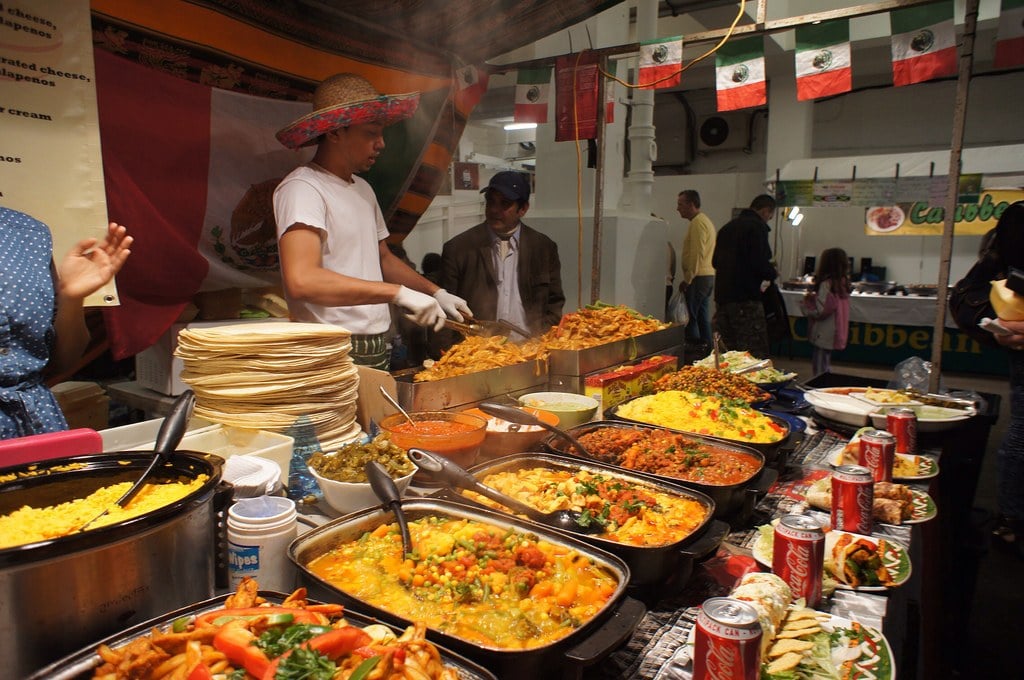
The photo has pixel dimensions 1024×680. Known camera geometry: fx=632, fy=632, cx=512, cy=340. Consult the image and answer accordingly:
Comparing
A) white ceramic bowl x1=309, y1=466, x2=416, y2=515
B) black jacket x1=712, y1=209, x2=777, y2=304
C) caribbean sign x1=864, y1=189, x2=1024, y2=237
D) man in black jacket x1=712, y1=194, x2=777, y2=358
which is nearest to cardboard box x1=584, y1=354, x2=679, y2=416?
white ceramic bowl x1=309, y1=466, x2=416, y2=515

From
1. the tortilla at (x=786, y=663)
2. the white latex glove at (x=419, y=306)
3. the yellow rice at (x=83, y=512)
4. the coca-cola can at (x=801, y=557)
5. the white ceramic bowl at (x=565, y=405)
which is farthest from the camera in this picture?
the white latex glove at (x=419, y=306)

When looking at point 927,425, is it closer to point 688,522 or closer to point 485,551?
point 688,522

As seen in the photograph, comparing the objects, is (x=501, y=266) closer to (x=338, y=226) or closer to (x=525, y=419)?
(x=338, y=226)

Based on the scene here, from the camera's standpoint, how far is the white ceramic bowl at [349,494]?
5.43 ft

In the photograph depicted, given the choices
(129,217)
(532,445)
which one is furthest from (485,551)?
(129,217)

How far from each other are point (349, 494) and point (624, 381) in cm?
170

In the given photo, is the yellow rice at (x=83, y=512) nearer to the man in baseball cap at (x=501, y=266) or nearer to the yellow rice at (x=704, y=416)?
the yellow rice at (x=704, y=416)

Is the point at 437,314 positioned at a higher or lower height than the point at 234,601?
higher

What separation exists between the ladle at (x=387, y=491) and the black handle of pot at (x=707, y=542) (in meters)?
0.67

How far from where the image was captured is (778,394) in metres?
3.55

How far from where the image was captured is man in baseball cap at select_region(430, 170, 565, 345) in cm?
495

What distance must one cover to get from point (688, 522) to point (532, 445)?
655mm

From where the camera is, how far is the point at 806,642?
1315 millimetres

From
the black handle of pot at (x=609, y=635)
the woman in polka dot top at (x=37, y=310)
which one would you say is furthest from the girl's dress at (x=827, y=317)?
the woman in polka dot top at (x=37, y=310)
